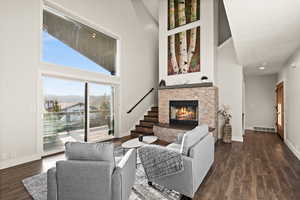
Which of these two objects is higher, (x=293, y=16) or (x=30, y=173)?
(x=293, y=16)

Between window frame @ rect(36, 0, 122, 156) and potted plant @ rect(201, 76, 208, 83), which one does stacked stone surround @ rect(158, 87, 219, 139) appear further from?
window frame @ rect(36, 0, 122, 156)

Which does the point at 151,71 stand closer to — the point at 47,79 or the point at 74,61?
the point at 74,61

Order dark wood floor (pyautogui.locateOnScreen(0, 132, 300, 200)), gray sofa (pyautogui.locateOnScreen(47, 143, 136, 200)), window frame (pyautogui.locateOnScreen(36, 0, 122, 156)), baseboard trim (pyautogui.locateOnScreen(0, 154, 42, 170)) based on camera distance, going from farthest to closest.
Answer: window frame (pyautogui.locateOnScreen(36, 0, 122, 156)), baseboard trim (pyautogui.locateOnScreen(0, 154, 42, 170)), dark wood floor (pyautogui.locateOnScreen(0, 132, 300, 200)), gray sofa (pyautogui.locateOnScreen(47, 143, 136, 200))

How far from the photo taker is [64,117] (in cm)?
416

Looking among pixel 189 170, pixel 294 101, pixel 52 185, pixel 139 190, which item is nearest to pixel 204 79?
pixel 294 101

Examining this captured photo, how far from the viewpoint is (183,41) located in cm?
542

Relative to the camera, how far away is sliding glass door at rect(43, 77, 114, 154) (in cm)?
383

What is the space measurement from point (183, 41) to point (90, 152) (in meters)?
5.05

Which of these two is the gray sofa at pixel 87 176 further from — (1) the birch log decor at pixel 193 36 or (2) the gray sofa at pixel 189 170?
(1) the birch log decor at pixel 193 36

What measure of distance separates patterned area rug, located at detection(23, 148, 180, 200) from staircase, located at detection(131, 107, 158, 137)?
10.2 ft

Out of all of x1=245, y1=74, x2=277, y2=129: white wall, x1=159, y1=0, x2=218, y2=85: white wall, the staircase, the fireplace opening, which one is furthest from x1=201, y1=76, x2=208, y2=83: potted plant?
x1=245, y1=74, x2=277, y2=129: white wall

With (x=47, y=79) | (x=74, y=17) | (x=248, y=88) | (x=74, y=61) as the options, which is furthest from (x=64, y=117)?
(x=248, y=88)

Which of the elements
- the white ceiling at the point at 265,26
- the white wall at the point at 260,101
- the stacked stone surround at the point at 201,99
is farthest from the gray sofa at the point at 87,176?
the white wall at the point at 260,101

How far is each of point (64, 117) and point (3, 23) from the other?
239 centimetres
